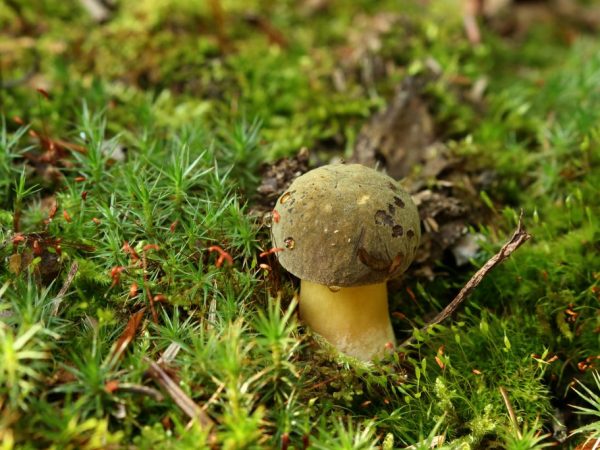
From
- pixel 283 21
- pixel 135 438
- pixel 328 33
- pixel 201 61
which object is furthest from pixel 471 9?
pixel 135 438

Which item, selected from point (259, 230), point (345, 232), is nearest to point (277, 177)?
point (259, 230)

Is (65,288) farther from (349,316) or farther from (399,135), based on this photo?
(399,135)

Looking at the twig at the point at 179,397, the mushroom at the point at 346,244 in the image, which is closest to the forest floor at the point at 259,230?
the twig at the point at 179,397

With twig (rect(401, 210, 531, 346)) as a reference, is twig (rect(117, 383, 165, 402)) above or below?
above

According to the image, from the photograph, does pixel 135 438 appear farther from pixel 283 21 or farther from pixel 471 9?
pixel 471 9

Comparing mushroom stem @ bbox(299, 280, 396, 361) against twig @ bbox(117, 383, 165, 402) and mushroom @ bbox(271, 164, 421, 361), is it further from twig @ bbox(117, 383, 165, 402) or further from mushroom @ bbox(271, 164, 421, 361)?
twig @ bbox(117, 383, 165, 402)

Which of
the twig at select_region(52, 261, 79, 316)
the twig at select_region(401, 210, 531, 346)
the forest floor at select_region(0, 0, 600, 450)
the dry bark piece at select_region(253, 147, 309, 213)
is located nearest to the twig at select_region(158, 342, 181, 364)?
the forest floor at select_region(0, 0, 600, 450)
